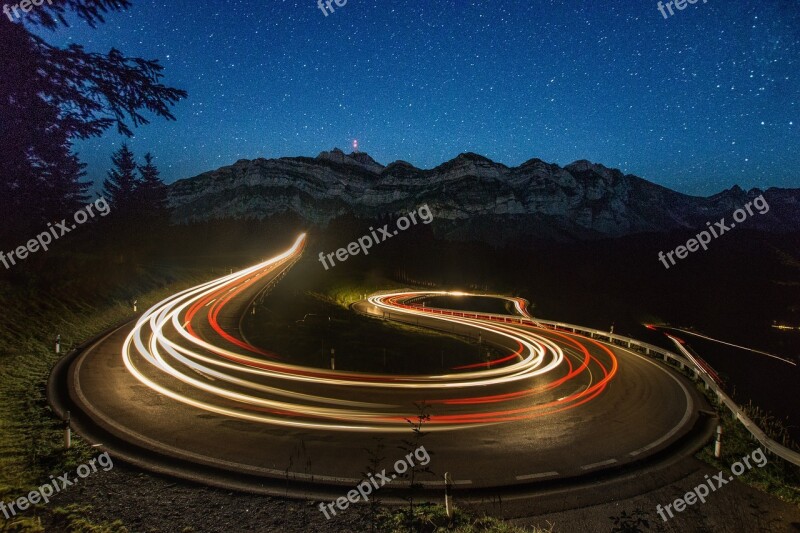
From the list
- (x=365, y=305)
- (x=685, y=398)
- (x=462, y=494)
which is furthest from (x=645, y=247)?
(x=462, y=494)

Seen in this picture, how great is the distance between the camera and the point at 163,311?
1072 inches

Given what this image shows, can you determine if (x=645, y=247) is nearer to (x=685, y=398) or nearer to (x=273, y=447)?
(x=685, y=398)

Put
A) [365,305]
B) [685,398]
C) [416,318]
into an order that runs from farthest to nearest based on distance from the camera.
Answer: [365,305], [416,318], [685,398]

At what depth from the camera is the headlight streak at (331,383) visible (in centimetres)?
1167

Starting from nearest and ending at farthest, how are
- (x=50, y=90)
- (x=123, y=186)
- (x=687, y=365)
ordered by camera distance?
(x=50, y=90)
(x=687, y=365)
(x=123, y=186)

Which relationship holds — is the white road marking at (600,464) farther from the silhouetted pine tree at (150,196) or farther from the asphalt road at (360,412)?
the silhouetted pine tree at (150,196)

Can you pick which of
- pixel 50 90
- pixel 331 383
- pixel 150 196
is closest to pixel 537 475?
pixel 331 383

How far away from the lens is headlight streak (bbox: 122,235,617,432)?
1167 centimetres

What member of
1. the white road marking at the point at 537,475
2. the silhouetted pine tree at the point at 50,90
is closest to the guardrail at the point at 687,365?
the white road marking at the point at 537,475

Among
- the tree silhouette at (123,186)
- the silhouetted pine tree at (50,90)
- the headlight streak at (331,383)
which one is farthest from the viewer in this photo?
the tree silhouette at (123,186)

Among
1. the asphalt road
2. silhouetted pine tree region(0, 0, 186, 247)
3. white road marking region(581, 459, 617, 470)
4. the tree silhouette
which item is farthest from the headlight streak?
the tree silhouette

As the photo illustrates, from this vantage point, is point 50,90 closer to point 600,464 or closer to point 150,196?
point 600,464

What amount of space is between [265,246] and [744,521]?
150279mm

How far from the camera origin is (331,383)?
1436 centimetres
